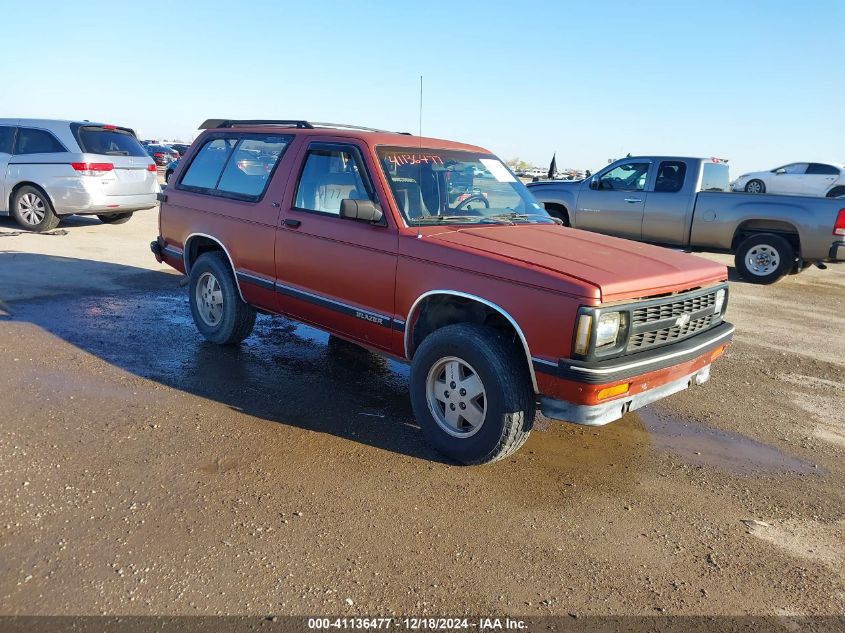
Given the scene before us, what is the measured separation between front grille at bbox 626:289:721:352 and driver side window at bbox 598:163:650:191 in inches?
293

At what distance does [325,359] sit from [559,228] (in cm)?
230

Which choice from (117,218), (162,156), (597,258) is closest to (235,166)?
(597,258)

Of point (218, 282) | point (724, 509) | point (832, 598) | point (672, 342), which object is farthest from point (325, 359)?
point (832, 598)

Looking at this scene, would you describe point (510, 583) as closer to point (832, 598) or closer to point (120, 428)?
point (832, 598)

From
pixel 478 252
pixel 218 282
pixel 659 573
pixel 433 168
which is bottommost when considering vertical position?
pixel 659 573

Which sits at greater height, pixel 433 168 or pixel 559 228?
pixel 433 168

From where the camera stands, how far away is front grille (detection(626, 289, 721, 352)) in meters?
3.56

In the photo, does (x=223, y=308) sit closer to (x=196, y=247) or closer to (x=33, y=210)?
(x=196, y=247)

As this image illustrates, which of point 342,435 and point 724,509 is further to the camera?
point 342,435

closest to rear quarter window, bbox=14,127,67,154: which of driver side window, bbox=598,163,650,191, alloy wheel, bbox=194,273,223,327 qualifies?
alloy wheel, bbox=194,273,223,327

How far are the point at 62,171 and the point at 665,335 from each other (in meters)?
10.3

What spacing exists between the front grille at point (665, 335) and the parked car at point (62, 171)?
985 centimetres

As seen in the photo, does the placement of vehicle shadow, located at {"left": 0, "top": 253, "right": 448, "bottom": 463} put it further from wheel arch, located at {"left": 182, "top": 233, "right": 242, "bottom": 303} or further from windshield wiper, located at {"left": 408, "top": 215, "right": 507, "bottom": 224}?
windshield wiper, located at {"left": 408, "top": 215, "right": 507, "bottom": 224}

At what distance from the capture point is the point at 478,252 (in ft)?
12.3
